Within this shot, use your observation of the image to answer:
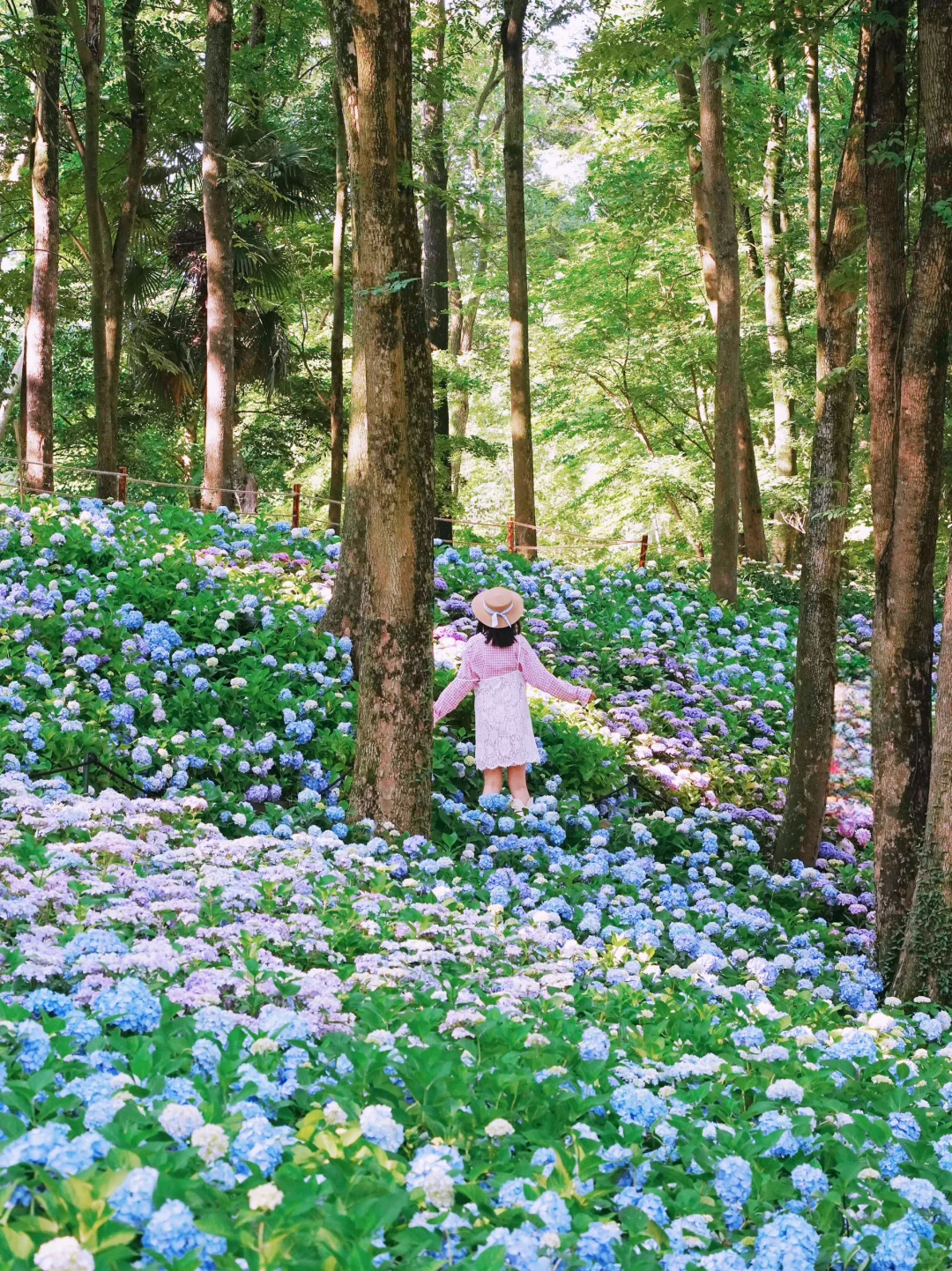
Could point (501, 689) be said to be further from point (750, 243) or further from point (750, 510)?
point (750, 243)

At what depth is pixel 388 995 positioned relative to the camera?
3805mm

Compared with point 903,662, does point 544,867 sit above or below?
below

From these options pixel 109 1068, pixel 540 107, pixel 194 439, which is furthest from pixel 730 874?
pixel 540 107

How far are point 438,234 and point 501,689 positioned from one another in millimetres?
13763

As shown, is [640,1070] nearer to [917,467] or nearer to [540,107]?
[917,467]

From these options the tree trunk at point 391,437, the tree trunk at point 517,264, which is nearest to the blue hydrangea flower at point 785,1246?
the tree trunk at point 391,437

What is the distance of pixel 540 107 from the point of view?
42.3m

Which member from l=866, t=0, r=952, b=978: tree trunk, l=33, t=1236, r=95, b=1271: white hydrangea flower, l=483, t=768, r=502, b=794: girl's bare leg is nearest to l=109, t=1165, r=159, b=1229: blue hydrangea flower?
l=33, t=1236, r=95, b=1271: white hydrangea flower

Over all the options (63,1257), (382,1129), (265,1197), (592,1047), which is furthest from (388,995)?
(63,1257)

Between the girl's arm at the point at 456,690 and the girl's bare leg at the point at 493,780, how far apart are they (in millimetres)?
581

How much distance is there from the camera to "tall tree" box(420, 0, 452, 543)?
1820 centimetres

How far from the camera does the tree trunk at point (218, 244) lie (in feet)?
45.0

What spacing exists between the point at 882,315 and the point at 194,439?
25.3 meters

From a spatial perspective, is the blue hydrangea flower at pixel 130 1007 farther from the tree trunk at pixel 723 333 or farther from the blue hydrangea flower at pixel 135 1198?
the tree trunk at pixel 723 333
